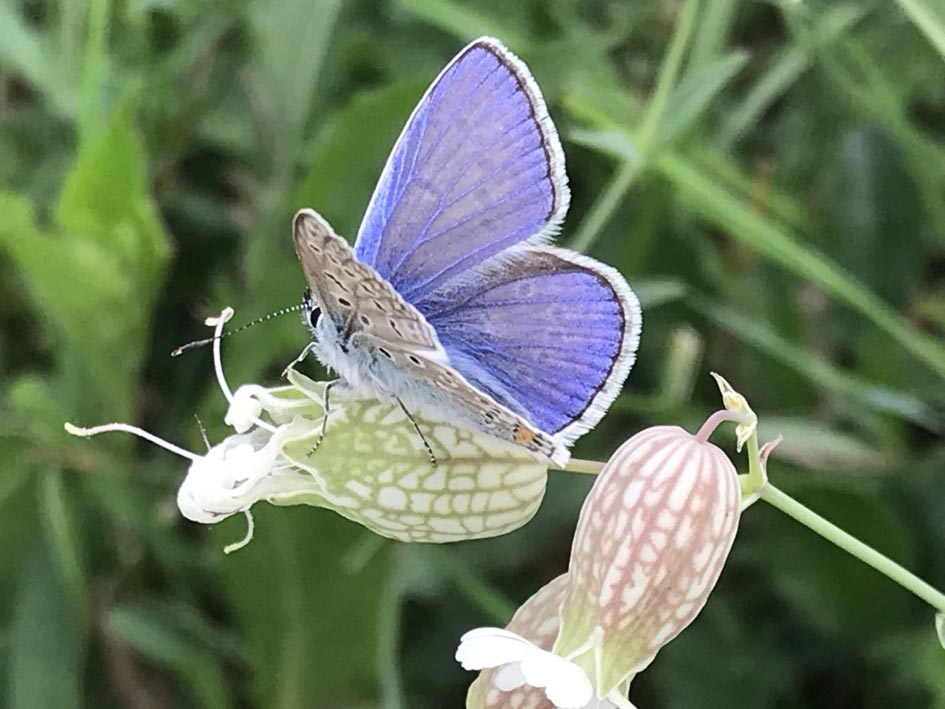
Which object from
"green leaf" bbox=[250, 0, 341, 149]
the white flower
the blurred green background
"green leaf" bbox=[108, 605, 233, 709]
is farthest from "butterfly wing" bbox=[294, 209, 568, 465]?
"green leaf" bbox=[250, 0, 341, 149]

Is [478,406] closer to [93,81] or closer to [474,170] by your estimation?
[474,170]

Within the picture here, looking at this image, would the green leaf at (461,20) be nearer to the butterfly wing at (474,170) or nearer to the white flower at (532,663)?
the butterfly wing at (474,170)

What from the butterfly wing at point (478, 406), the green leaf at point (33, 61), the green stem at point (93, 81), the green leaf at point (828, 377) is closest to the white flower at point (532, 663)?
the butterfly wing at point (478, 406)

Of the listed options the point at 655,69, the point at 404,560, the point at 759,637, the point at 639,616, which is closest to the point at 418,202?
the point at 639,616

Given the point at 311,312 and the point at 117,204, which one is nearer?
the point at 311,312

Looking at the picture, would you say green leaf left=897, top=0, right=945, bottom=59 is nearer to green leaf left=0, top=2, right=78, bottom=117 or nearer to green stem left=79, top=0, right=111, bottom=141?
green stem left=79, top=0, right=111, bottom=141

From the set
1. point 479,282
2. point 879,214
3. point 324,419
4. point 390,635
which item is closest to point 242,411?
point 324,419
